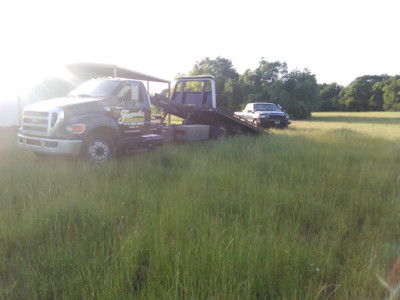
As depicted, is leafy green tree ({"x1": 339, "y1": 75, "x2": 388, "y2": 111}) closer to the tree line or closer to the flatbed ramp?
the tree line

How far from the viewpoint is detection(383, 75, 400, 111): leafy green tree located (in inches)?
3275

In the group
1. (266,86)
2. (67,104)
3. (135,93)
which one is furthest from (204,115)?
(266,86)

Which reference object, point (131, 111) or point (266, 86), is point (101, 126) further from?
point (266, 86)

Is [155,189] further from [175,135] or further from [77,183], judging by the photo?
[175,135]

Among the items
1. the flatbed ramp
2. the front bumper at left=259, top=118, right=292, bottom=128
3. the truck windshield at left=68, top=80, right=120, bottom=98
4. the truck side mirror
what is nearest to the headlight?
the truck windshield at left=68, top=80, right=120, bottom=98

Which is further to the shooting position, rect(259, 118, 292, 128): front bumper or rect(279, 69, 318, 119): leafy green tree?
rect(279, 69, 318, 119): leafy green tree

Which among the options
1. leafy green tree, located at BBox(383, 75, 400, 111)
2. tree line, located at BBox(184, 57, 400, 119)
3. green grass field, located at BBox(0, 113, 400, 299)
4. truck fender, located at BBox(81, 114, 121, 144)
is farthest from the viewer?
leafy green tree, located at BBox(383, 75, 400, 111)

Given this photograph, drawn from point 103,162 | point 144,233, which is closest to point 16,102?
point 103,162

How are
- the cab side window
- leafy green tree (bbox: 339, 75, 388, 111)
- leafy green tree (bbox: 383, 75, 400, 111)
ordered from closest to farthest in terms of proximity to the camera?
the cab side window → leafy green tree (bbox: 383, 75, 400, 111) → leafy green tree (bbox: 339, 75, 388, 111)

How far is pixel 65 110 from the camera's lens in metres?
6.23

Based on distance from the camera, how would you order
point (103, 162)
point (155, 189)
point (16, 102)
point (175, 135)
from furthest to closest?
point (16, 102), point (175, 135), point (103, 162), point (155, 189)

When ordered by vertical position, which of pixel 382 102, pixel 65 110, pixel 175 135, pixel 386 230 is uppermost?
pixel 382 102

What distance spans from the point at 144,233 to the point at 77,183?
8.34ft

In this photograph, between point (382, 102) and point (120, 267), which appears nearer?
point (120, 267)
